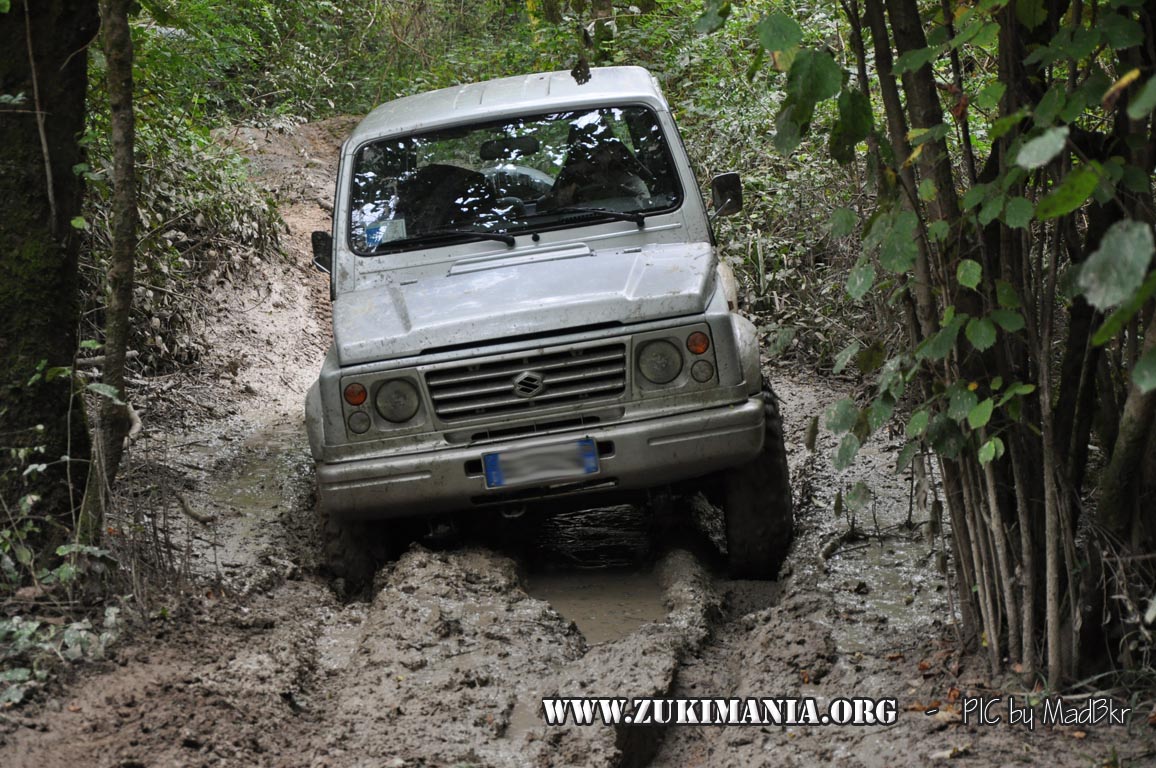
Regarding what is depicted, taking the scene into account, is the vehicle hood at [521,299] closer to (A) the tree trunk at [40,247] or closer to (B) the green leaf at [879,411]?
(A) the tree trunk at [40,247]

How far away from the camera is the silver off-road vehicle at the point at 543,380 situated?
13.4 feet

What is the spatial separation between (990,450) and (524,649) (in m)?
1.69

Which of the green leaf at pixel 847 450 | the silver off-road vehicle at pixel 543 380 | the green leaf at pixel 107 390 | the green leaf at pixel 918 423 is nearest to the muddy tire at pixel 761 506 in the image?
the silver off-road vehicle at pixel 543 380

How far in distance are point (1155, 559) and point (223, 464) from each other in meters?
4.47

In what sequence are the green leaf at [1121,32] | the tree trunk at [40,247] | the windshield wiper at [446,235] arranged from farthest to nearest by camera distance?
the windshield wiper at [446,235] → the tree trunk at [40,247] → the green leaf at [1121,32]

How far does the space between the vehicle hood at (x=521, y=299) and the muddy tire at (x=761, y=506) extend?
0.60 metres

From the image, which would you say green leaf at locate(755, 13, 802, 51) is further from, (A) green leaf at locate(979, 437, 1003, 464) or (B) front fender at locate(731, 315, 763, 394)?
(B) front fender at locate(731, 315, 763, 394)

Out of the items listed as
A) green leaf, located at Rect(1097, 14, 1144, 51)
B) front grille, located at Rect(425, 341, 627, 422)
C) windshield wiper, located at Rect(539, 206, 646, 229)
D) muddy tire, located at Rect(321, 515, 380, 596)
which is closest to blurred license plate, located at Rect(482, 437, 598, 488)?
front grille, located at Rect(425, 341, 627, 422)

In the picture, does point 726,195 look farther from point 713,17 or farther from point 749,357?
point 713,17

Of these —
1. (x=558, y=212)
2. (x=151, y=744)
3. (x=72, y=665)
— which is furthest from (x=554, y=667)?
(x=558, y=212)

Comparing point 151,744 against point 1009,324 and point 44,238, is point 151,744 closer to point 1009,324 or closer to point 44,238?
point 44,238

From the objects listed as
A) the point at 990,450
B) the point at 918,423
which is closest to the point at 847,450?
the point at 918,423

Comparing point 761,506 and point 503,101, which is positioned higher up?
point 503,101

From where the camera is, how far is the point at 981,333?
2531 mm
